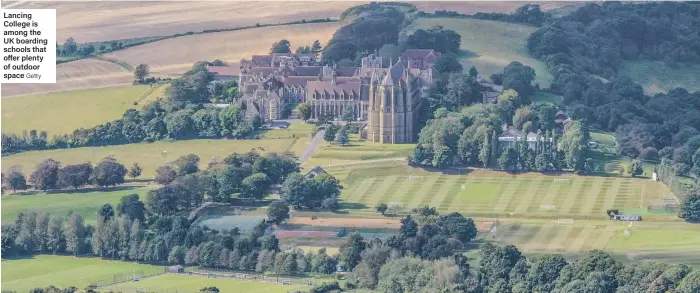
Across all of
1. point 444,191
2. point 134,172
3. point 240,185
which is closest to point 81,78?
point 134,172

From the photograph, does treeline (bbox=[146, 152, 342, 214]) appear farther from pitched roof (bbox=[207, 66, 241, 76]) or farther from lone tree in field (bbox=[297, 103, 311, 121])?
pitched roof (bbox=[207, 66, 241, 76])

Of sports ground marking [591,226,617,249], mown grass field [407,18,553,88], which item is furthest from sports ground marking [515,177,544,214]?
mown grass field [407,18,553,88]

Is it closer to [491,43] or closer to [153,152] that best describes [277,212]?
[153,152]

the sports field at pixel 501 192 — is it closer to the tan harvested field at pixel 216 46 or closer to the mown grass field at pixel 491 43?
the mown grass field at pixel 491 43

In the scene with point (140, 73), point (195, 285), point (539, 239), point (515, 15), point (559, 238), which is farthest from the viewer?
point (515, 15)

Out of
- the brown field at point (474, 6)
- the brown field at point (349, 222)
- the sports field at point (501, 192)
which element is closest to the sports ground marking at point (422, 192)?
the sports field at point (501, 192)

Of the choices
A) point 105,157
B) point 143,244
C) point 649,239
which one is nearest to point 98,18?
point 105,157
